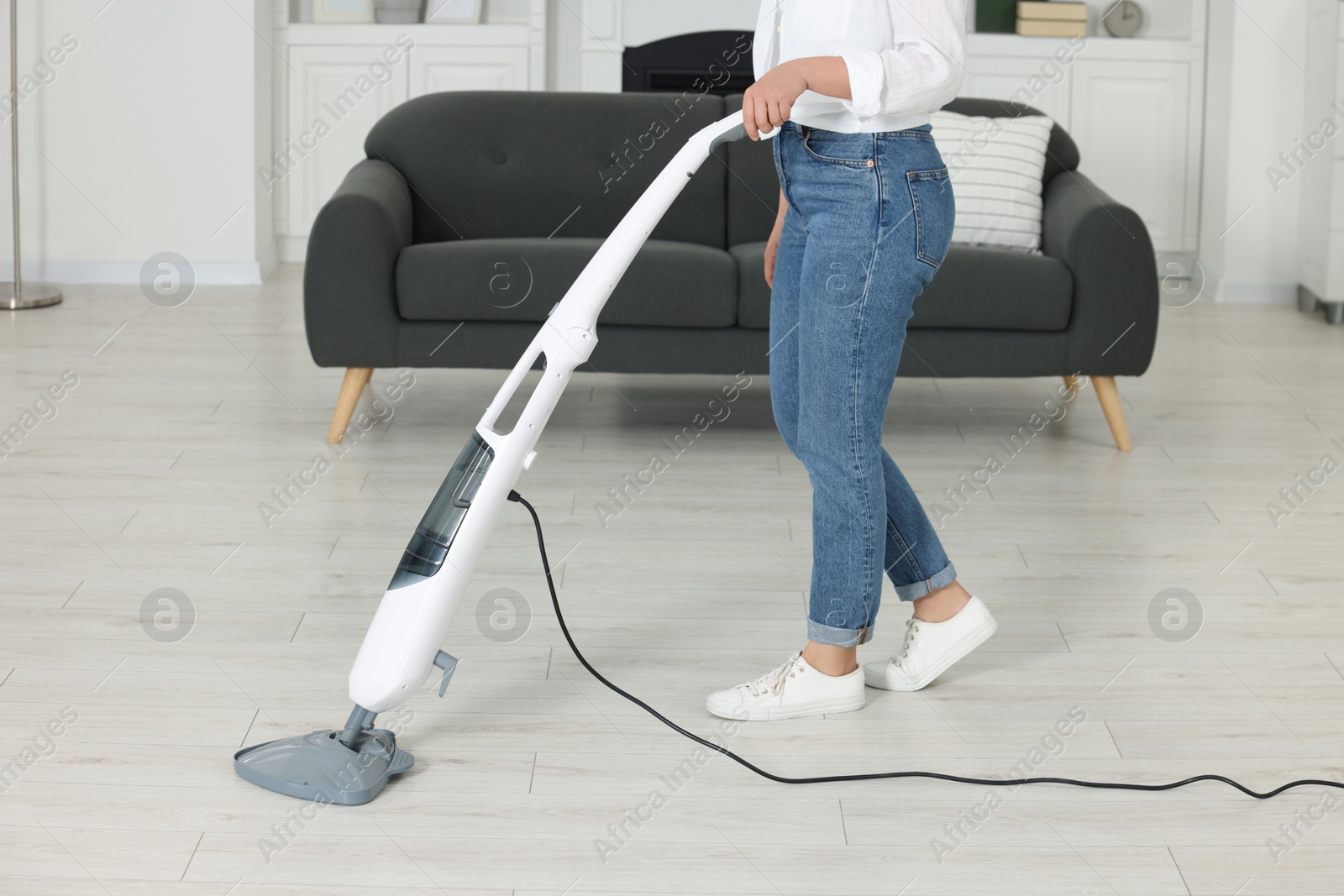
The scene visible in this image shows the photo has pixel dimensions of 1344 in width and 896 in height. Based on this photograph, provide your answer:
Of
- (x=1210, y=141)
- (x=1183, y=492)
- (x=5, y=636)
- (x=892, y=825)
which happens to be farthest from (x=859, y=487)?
(x=1210, y=141)

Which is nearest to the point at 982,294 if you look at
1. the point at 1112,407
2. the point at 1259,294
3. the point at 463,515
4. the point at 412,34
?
the point at 1112,407

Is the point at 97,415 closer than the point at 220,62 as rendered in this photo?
Yes

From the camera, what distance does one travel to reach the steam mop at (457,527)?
1.52m

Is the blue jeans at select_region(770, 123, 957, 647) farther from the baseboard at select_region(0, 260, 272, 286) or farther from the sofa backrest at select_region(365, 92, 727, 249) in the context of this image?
the baseboard at select_region(0, 260, 272, 286)

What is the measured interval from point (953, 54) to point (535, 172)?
2086 millimetres

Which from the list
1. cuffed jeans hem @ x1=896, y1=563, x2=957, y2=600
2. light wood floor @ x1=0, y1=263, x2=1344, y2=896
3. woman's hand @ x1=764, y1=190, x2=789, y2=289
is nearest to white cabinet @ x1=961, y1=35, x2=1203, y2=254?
light wood floor @ x1=0, y1=263, x2=1344, y2=896

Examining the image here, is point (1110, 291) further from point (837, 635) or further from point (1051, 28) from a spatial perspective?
point (1051, 28)

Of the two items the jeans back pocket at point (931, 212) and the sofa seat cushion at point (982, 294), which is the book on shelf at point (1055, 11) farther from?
the jeans back pocket at point (931, 212)

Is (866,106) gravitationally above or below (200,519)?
above

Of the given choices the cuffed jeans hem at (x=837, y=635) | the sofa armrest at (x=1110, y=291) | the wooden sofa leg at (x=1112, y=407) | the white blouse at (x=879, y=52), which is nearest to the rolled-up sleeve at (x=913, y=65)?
the white blouse at (x=879, y=52)

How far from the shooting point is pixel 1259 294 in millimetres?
4996

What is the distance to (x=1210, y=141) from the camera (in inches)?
205

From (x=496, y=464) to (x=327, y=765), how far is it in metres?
0.40

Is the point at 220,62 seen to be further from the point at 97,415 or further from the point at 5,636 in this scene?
the point at 5,636
